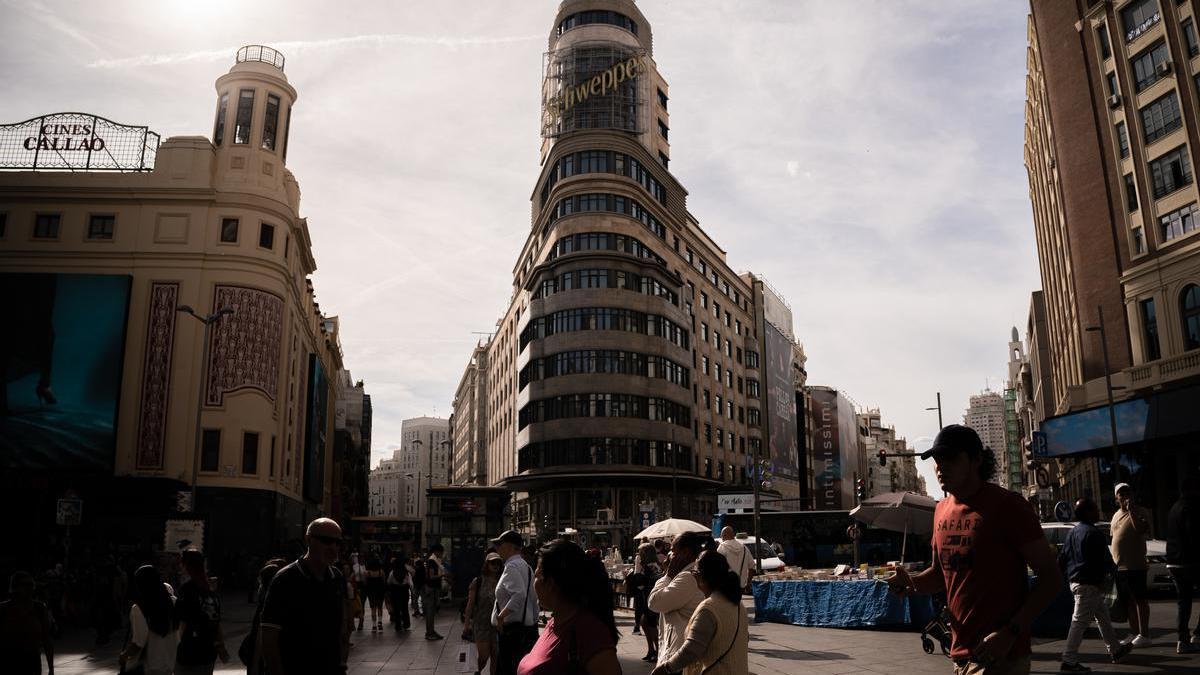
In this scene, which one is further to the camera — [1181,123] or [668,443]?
[668,443]

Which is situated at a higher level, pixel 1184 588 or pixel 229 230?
pixel 229 230

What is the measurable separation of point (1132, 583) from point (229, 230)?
39020 mm

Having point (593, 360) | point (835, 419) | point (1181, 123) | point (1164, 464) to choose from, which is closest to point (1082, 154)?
point (1181, 123)

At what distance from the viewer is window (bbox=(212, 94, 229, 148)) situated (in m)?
41.8

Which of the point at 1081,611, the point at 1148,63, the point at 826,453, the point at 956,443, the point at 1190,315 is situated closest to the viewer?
the point at 956,443

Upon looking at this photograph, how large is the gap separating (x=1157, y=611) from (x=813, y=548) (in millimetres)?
25354

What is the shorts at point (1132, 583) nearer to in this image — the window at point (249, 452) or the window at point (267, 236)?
the window at point (249, 452)

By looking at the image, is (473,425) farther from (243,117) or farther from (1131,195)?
(1131,195)

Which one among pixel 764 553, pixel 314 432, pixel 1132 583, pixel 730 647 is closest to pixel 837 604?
pixel 1132 583

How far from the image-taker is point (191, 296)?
38.8 meters

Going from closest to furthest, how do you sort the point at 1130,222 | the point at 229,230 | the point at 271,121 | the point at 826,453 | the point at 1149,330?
the point at 1149,330 → the point at 1130,222 → the point at 229,230 → the point at 271,121 → the point at 826,453

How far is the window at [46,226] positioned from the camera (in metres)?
39.5

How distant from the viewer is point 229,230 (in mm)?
40031

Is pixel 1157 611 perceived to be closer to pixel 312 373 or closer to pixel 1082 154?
pixel 1082 154
